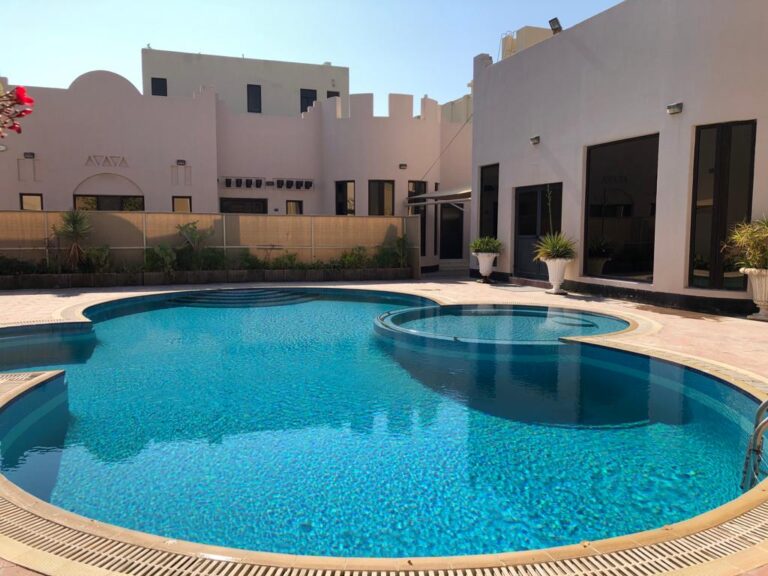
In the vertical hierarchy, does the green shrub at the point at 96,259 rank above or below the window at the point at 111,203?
below

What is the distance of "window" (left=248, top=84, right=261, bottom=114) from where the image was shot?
26.2 m

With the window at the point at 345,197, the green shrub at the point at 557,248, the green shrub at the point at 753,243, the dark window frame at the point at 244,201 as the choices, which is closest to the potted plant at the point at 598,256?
the green shrub at the point at 557,248

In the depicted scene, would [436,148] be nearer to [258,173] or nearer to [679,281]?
[258,173]

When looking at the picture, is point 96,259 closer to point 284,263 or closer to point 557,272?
point 284,263

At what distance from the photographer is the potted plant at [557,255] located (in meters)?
12.8

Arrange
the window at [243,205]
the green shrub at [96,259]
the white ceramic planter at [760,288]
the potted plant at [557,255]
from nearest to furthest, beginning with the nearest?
the white ceramic planter at [760,288] < the potted plant at [557,255] < the green shrub at [96,259] < the window at [243,205]

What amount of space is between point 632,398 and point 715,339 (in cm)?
259

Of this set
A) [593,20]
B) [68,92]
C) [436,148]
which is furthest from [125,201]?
[593,20]

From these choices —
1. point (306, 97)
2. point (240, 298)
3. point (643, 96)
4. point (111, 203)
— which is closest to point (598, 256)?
point (643, 96)

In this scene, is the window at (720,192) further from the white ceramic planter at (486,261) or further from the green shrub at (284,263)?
the green shrub at (284,263)

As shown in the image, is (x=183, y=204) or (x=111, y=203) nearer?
(x=111, y=203)

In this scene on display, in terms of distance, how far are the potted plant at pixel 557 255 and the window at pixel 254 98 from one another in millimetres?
17780

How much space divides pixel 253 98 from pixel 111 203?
9.84 metres

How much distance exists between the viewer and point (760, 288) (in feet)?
30.1
